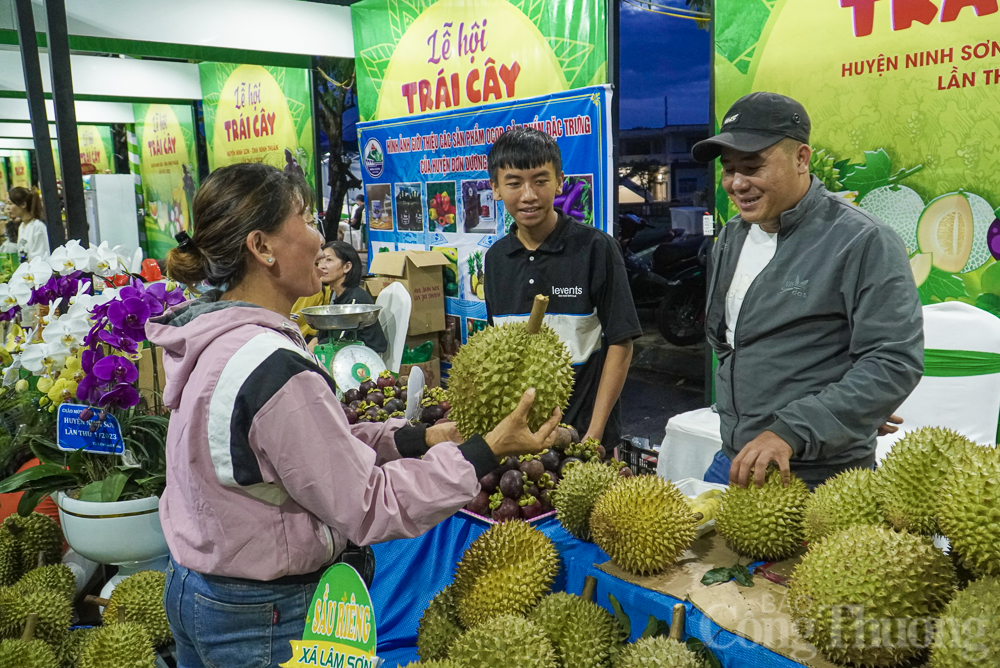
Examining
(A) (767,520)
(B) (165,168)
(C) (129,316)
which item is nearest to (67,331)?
(C) (129,316)

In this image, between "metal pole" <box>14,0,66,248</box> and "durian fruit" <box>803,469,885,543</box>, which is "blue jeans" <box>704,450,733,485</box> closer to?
"durian fruit" <box>803,469,885,543</box>

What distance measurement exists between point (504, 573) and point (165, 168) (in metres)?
11.9

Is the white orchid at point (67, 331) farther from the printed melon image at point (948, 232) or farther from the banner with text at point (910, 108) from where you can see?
the printed melon image at point (948, 232)

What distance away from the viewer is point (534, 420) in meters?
1.59

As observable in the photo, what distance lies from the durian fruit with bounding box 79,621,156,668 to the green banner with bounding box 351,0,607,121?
13.6 ft

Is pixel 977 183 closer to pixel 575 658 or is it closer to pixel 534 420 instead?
pixel 534 420

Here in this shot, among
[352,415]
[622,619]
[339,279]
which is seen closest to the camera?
[622,619]

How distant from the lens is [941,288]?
3520 millimetres

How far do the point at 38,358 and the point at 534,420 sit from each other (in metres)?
1.76

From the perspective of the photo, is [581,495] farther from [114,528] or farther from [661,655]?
[114,528]

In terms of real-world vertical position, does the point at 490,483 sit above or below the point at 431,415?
below

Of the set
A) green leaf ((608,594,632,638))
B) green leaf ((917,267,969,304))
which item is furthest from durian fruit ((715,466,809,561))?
green leaf ((917,267,969,304))

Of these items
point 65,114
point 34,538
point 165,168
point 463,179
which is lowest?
point 34,538

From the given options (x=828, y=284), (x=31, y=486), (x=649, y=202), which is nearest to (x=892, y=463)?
(x=828, y=284)
